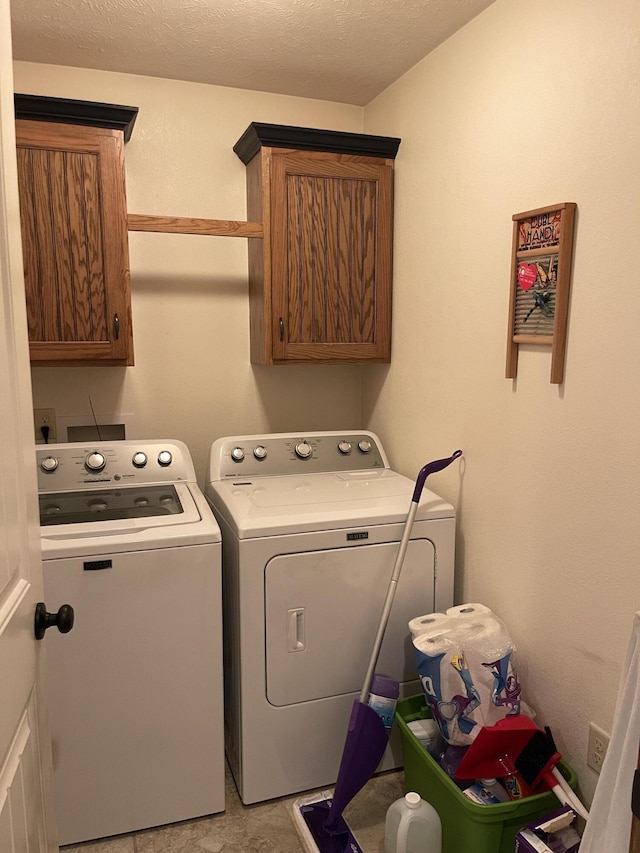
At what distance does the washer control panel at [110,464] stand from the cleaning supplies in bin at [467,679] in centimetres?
108

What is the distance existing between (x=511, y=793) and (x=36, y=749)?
46.2 inches

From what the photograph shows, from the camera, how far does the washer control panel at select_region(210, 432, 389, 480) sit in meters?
2.47

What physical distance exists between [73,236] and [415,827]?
204 centimetres

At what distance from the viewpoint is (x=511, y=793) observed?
5.49ft

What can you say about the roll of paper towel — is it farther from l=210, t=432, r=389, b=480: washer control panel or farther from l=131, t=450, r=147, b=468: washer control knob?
l=131, t=450, r=147, b=468: washer control knob

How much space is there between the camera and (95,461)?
2.27 metres

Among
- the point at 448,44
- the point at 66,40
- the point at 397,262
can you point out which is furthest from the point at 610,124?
the point at 66,40

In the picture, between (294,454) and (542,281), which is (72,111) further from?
(542,281)

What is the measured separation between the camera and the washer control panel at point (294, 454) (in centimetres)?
247

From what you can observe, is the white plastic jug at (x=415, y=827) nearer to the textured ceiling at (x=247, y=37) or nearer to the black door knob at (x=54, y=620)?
the black door knob at (x=54, y=620)

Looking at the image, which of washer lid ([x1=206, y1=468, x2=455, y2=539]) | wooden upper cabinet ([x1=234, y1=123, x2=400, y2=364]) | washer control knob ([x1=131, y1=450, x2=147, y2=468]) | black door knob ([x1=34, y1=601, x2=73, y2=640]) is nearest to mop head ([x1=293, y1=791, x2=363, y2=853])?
washer lid ([x1=206, y1=468, x2=455, y2=539])

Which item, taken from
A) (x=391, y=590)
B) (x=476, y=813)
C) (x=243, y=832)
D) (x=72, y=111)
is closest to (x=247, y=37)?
(x=72, y=111)

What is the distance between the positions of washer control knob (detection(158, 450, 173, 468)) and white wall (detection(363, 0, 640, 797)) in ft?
3.05

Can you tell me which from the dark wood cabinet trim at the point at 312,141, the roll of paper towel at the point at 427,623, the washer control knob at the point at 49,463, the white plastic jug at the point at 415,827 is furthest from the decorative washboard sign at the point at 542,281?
the washer control knob at the point at 49,463
